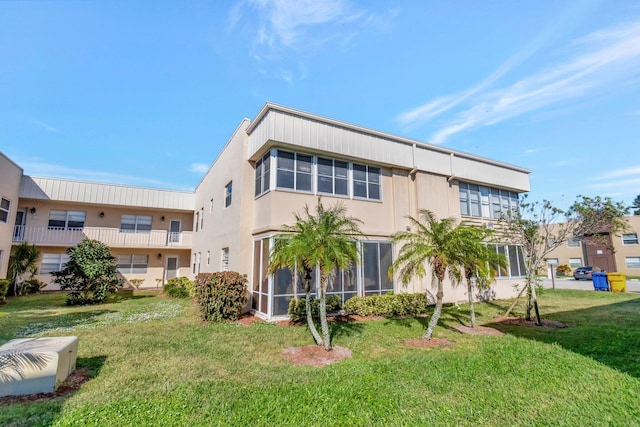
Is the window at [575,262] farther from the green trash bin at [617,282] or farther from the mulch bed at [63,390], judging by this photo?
the mulch bed at [63,390]

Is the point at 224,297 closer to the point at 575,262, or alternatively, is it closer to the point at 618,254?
the point at 618,254

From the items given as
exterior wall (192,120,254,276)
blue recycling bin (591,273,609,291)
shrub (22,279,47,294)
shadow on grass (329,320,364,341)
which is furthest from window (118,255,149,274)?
blue recycling bin (591,273,609,291)

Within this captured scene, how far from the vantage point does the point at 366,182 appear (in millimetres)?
12945

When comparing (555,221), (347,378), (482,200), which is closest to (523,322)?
(555,221)

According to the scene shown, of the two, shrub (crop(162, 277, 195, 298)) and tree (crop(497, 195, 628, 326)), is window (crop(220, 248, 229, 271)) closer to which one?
shrub (crop(162, 277, 195, 298))

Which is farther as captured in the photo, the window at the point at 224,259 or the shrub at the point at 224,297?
the window at the point at 224,259

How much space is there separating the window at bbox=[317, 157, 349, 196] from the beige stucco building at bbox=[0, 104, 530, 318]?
0.04 metres

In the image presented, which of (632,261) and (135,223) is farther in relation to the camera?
(632,261)

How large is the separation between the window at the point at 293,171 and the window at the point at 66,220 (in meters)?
17.9

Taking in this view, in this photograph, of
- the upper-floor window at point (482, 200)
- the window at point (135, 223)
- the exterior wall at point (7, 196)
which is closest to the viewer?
the exterior wall at point (7, 196)

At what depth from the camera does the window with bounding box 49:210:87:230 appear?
784 inches

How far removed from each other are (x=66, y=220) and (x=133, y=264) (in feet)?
17.0

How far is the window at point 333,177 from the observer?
11820mm

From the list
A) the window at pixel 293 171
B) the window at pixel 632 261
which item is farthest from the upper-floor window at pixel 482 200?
the window at pixel 632 261
